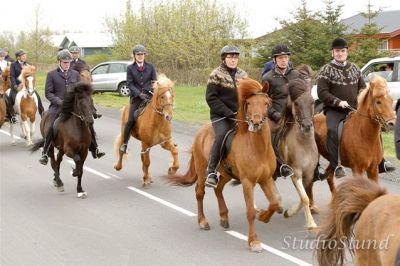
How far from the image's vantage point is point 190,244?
27.2ft

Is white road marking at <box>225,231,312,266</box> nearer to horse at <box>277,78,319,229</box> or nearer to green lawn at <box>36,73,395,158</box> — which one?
horse at <box>277,78,319,229</box>

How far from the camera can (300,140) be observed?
8.91 meters

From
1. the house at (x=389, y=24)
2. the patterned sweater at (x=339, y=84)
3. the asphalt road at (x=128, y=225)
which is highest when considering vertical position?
the house at (x=389, y=24)

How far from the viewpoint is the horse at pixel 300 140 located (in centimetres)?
863

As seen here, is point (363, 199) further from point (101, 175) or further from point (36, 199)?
point (101, 175)

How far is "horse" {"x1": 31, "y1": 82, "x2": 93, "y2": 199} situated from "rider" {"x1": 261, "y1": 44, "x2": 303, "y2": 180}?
3632 millimetres

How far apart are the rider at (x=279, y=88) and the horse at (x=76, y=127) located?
11.9 feet

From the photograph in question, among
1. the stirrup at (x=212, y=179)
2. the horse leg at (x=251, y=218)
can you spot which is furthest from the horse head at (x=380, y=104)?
the stirrup at (x=212, y=179)

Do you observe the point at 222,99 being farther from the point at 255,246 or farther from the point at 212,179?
the point at 255,246

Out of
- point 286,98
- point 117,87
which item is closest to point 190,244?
point 286,98

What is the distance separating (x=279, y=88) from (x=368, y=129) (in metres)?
1.34

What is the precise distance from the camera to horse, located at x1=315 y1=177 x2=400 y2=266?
470 centimetres

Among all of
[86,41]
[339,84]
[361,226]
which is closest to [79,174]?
[339,84]

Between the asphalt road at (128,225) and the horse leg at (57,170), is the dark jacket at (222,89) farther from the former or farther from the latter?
the horse leg at (57,170)
